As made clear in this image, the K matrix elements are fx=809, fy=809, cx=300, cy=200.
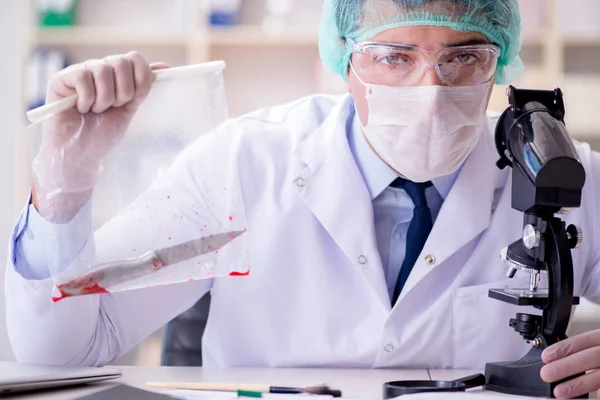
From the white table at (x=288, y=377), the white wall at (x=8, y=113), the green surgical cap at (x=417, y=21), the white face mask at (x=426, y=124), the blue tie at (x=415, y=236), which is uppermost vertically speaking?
the white wall at (x=8, y=113)

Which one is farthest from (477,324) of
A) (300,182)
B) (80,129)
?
(80,129)

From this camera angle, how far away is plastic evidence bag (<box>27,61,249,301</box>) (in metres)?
1.25

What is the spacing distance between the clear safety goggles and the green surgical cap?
0.11 ft

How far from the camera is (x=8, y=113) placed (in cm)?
392

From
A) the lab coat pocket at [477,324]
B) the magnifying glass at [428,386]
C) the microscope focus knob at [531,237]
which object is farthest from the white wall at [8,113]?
the microscope focus knob at [531,237]

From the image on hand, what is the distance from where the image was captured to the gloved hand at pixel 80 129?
4.12 ft

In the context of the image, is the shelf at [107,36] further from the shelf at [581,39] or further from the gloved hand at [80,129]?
the gloved hand at [80,129]

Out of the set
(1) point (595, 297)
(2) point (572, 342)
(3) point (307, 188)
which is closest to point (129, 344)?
(3) point (307, 188)

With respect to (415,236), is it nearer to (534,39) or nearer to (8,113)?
(534,39)

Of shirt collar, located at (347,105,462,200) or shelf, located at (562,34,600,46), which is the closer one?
shirt collar, located at (347,105,462,200)

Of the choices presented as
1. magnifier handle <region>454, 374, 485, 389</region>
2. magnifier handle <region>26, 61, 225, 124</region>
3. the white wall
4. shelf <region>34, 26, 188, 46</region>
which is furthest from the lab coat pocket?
the white wall

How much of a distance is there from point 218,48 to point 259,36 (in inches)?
11.7

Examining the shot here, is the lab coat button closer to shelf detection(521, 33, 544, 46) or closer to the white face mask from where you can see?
the white face mask

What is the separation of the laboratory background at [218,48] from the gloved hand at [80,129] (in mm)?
2252
